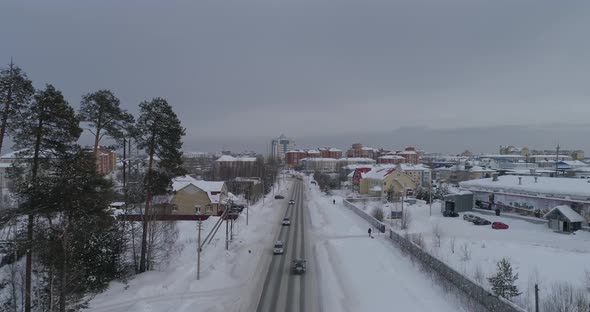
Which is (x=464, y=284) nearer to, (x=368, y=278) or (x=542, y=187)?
(x=368, y=278)

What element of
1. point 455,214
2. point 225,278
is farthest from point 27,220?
A: point 455,214

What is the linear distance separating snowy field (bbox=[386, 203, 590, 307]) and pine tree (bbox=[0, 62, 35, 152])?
22746 mm

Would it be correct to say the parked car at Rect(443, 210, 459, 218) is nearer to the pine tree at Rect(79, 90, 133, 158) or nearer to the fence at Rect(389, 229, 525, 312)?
the fence at Rect(389, 229, 525, 312)

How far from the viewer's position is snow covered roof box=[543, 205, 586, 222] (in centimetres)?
3459

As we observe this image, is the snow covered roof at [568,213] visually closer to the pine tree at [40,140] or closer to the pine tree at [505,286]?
the pine tree at [505,286]

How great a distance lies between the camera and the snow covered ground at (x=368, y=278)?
1775 cm

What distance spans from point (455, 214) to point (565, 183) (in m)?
12.9

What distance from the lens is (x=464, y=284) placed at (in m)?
17.7

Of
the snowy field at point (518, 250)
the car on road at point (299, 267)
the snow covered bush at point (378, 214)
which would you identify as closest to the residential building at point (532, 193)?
the snowy field at point (518, 250)

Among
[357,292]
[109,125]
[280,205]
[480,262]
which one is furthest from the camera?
[280,205]

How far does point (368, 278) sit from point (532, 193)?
31.1 meters

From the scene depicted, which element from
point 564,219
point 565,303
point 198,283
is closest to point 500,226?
point 564,219

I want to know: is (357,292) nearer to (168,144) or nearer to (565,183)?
(168,144)

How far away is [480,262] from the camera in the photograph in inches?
940
